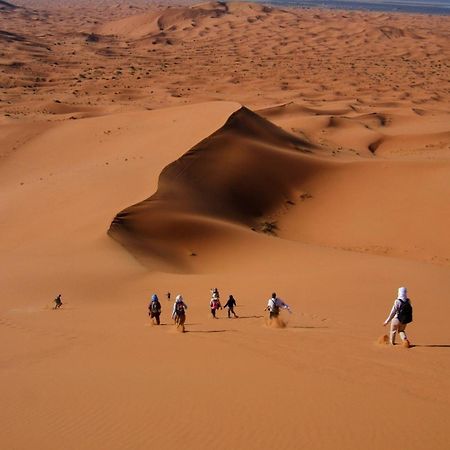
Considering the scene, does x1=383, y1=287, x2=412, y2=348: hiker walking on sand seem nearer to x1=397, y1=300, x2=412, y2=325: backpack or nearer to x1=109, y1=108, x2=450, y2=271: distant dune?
x1=397, y1=300, x2=412, y2=325: backpack

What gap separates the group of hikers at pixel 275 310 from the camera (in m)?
9.30

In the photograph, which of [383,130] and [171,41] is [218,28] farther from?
[383,130]

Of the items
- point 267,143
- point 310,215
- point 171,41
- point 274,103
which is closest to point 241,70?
point 274,103

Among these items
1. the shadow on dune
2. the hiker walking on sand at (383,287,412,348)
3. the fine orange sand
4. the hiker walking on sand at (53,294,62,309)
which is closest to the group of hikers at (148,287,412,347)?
the hiker walking on sand at (383,287,412,348)

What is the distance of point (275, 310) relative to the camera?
11.1 meters

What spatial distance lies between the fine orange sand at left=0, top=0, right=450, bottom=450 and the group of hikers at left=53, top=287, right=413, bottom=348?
0.84 feet

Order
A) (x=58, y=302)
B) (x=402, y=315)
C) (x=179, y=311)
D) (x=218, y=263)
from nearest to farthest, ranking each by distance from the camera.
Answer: (x=402, y=315)
(x=179, y=311)
(x=58, y=302)
(x=218, y=263)

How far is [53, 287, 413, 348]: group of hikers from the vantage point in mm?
9301

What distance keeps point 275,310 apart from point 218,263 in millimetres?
6737

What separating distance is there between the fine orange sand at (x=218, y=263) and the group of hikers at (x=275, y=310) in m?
0.26

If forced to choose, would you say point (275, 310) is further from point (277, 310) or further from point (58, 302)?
point (58, 302)

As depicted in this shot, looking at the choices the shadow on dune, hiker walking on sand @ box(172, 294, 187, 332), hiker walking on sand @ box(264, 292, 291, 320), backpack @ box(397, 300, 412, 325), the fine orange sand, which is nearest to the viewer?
the fine orange sand

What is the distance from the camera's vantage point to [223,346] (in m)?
9.49

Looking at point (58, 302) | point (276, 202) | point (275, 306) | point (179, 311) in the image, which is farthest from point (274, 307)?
point (276, 202)
